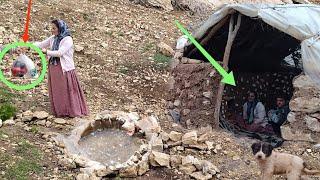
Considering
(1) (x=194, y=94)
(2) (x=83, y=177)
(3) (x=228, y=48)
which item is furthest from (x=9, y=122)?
(3) (x=228, y=48)

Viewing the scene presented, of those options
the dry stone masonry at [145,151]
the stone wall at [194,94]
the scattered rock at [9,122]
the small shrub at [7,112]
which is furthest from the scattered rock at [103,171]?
the stone wall at [194,94]

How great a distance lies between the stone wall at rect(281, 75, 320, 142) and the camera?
647 centimetres

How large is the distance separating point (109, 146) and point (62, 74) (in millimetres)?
1116

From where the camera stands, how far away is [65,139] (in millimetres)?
5996

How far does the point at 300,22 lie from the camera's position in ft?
20.9

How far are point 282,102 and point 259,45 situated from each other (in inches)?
46.8

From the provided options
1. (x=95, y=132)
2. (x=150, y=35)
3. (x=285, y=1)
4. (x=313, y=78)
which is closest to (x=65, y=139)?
(x=95, y=132)

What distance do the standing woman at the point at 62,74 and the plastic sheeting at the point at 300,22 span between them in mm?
2261

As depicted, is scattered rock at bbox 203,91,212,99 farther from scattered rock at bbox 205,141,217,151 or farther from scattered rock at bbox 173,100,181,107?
scattered rock at bbox 205,141,217,151

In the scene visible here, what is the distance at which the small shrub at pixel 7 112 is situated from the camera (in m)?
6.33

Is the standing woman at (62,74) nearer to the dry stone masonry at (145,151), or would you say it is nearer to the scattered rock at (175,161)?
the dry stone masonry at (145,151)

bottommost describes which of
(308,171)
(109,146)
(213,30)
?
(109,146)

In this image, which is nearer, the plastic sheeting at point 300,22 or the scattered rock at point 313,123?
the plastic sheeting at point 300,22

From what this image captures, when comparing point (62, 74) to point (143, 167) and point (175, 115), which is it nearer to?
point (143, 167)
